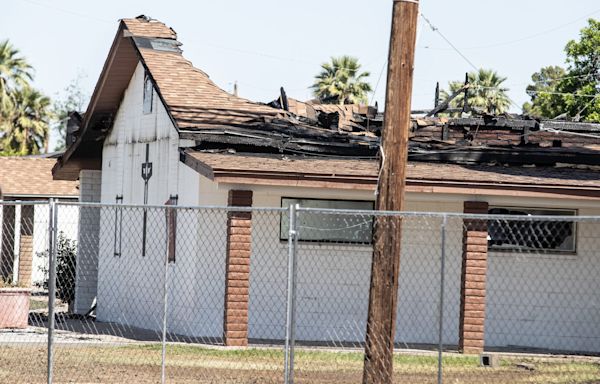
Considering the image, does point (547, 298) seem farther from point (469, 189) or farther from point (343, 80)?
point (343, 80)

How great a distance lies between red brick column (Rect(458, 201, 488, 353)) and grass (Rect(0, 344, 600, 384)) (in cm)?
84

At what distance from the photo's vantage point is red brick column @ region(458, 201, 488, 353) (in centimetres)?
1841

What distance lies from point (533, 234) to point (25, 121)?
4925 centimetres

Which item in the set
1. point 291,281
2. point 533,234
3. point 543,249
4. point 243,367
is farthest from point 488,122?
point 291,281

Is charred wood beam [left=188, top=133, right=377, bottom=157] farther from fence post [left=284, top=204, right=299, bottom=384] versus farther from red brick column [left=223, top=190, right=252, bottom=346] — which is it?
fence post [left=284, top=204, right=299, bottom=384]

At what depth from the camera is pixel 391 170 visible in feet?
40.2

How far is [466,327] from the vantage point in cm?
1839

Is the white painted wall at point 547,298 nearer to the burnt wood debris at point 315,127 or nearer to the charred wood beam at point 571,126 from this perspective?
the burnt wood debris at point 315,127

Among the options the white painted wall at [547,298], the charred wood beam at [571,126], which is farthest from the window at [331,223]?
the charred wood beam at [571,126]

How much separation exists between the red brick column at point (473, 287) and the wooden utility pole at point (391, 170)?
248 inches

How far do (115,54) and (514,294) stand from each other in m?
9.26

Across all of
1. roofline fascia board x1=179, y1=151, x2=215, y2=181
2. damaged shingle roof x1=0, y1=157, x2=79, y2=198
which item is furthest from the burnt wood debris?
damaged shingle roof x1=0, y1=157, x2=79, y2=198

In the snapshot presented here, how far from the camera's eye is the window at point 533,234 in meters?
19.9

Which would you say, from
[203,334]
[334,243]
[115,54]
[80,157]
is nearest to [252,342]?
[203,334]
